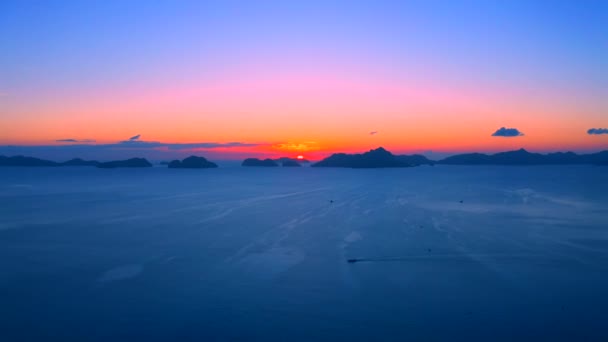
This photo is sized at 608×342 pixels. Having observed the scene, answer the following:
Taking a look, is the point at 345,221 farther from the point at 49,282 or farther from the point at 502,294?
the point at 49,282

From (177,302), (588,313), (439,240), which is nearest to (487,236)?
(439,240)

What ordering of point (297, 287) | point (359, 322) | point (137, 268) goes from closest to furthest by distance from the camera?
point (359, 322) < point (297, 287) < point (137, 268)

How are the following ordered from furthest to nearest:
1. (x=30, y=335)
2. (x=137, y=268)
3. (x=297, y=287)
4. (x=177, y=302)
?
(x=137, y=268) < (x=297, y=287) < (x=177, y=302) < (x=30, y=335)

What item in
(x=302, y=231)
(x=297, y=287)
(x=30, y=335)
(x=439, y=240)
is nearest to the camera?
(x=30, y=335)

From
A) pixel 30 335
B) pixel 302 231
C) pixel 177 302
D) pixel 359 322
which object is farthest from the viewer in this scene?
pixel 302 231

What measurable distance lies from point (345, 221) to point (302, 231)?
448 centimetres

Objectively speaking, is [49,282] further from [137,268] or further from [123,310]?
[123,310]

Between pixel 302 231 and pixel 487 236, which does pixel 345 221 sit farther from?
pixel 487 236

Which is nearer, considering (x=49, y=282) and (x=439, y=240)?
(x=49, y=282)

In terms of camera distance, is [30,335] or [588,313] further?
[588,313]

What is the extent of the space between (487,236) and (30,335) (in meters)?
19.3

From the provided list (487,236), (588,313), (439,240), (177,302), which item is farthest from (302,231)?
(588,313)

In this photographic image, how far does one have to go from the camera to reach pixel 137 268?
50.0 feet

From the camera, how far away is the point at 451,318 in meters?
10.7
